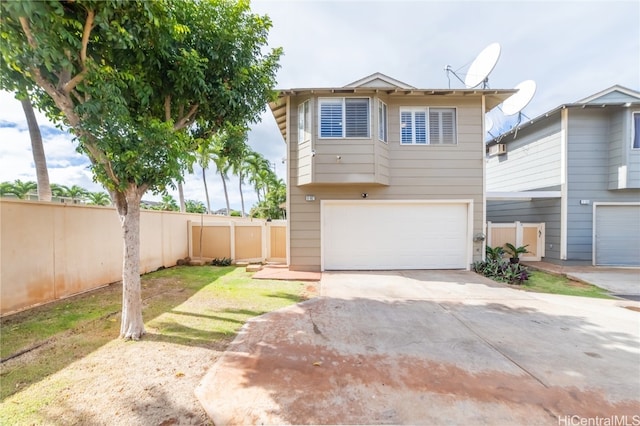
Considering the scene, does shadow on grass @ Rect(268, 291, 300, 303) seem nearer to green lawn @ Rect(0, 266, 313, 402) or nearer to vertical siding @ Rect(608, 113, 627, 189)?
green lawn @ Rect(0, 266, 313, 402)

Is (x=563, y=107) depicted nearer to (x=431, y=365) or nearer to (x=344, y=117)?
(x=344, y=117)

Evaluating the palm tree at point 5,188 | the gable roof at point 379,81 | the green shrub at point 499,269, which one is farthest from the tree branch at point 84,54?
the palm tree at point 5,188

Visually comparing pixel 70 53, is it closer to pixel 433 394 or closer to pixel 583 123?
pixel 433 394

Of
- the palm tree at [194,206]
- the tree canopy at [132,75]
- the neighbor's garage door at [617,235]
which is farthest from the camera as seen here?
the palm tree at [194,206]

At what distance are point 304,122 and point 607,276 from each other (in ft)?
32.5

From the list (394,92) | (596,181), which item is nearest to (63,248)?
(394,92)

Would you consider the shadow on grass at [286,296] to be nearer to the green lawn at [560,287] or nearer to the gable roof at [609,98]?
the green lawn at [560,287]

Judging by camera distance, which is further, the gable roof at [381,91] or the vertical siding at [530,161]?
the vertical siding at [530,161]

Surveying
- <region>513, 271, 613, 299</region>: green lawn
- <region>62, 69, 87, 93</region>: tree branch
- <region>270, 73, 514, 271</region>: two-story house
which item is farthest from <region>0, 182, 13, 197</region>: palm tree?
<region>513, 271, 613, 299</region>: green lawn

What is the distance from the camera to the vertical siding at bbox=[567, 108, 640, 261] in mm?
8680

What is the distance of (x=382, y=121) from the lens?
25.6 ft

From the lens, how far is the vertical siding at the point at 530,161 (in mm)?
9180

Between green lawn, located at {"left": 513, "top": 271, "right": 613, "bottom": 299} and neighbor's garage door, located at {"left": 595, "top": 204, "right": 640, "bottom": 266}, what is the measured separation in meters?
2.75

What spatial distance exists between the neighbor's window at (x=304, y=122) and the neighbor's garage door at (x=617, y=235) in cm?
1001
